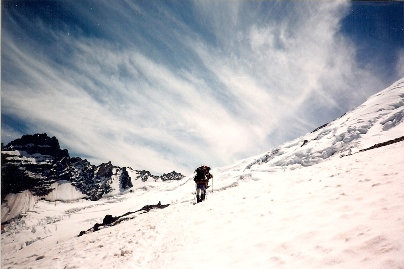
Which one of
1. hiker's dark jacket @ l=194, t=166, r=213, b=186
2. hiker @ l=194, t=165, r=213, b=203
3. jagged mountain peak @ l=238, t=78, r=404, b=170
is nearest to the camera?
hiker @ l=194, t=165, r=213, b=203

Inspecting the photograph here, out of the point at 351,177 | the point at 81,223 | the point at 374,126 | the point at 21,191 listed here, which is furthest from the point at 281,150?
the point at 21,191

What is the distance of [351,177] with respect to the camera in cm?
1173

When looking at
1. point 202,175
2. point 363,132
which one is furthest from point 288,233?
point 363,132

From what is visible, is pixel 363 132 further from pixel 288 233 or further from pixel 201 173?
pixel 288 233

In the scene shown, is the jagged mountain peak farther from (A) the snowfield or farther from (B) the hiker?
(A) the snowfield

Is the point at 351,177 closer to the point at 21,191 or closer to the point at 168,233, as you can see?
the point at 168,233

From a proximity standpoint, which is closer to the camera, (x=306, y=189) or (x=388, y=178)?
(x=388, y=178)

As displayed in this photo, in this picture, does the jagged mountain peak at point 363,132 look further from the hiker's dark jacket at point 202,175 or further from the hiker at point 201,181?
the hiker at point 201,181

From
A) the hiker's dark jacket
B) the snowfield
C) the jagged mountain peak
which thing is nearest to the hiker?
the hiker's dark jacket

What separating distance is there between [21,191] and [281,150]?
198m

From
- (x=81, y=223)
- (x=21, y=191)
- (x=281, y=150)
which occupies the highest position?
(x=281, y=150)

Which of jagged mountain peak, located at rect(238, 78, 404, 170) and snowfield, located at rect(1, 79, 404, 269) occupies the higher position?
jagged mountain peak, located at rect(238, 78, 404, 170)

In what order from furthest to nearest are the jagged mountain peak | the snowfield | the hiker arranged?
1. the jagged mountain peak
2. the hiker
3. the snowfield

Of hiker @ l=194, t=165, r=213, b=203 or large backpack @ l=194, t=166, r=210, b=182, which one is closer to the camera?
hiker @ l=194, t=165, r=213, b=203
